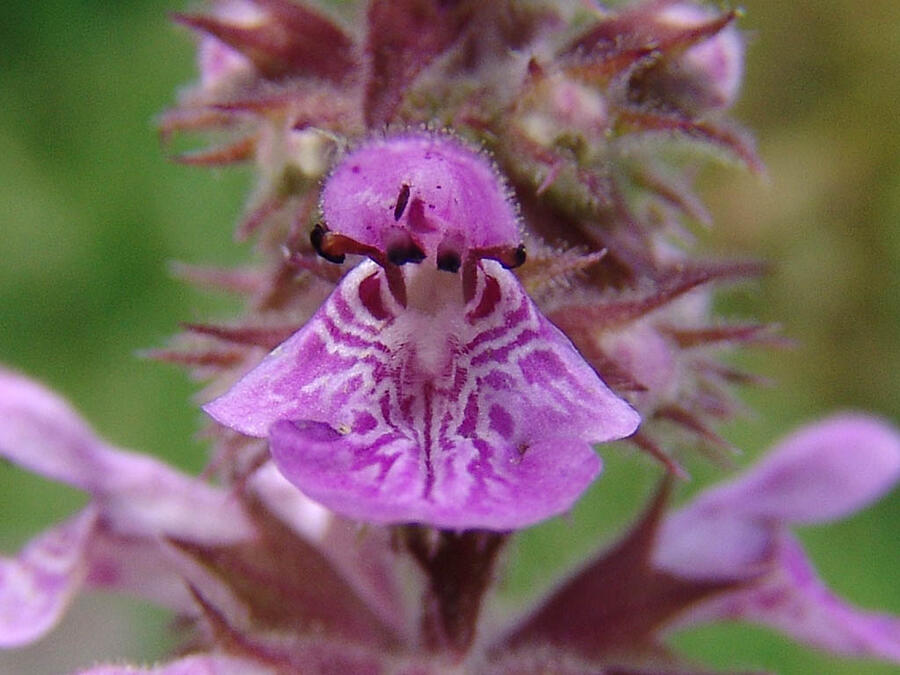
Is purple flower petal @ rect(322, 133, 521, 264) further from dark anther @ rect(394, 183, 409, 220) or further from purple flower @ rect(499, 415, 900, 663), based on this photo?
purple flower @ rect(499, 415, 900, 663)

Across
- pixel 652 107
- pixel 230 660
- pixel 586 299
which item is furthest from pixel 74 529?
pixel 652 107

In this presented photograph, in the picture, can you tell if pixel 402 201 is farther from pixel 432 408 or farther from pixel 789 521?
pixel 789 521

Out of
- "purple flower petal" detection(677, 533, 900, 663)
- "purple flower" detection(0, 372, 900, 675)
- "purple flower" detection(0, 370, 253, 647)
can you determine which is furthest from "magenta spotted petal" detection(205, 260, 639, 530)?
"purple flower petal" detection(677, 533, 900, 663)

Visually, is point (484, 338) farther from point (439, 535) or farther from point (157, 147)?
point (157, 147)

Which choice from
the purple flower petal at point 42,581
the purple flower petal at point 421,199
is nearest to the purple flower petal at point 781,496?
the purple flower petal at point 421,199

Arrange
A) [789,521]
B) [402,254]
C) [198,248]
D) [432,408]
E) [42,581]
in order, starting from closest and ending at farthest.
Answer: [432,408] < [402,254] < [42,581] < [789,521] < [198,248]

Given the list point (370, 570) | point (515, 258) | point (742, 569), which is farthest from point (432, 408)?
point (742, 569)

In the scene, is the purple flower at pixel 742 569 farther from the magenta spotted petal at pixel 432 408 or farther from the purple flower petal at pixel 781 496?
the magenta spotted petal at pixel 432 408
